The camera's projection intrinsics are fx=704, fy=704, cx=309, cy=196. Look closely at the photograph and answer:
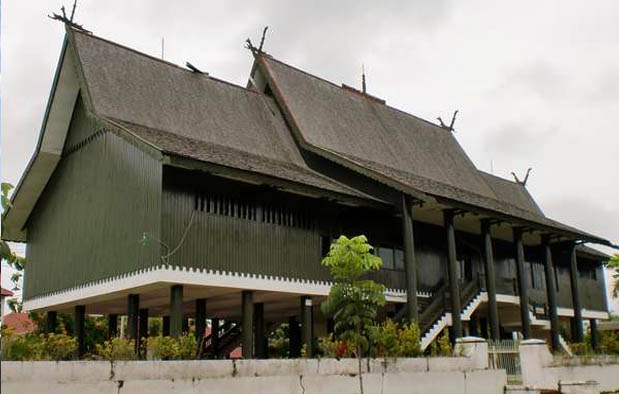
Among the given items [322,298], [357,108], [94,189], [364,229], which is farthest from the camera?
[357,108]

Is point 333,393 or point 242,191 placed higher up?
point 242,191

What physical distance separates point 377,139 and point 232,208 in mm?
10084

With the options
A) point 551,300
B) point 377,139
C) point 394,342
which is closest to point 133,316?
point 394,342

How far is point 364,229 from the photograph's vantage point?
2253 centimetres

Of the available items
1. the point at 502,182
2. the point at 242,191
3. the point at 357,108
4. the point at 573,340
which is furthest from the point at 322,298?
→ the point at 502,182

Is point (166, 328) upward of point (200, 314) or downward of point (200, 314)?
downward

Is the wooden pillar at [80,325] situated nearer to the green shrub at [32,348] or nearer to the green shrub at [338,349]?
the green shrub at [32,348]

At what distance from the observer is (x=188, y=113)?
2091 centimetres

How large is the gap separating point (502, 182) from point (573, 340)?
8.91m

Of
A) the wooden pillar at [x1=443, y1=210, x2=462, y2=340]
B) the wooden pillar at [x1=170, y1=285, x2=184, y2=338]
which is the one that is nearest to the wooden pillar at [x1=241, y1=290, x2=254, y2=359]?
the wooden pillar at [x1=170, y1=285, x2=184, y2=338]

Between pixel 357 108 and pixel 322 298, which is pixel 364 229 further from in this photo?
pixel 357 108

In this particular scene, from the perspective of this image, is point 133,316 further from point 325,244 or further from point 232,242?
point 325,244

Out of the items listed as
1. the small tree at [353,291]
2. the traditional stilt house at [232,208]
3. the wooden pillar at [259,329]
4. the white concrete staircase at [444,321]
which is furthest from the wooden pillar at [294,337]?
the small tree at [353,291]

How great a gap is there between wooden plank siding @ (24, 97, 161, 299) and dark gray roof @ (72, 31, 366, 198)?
1.05m
